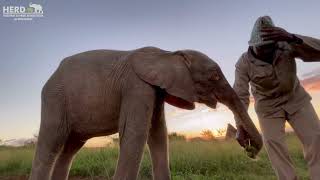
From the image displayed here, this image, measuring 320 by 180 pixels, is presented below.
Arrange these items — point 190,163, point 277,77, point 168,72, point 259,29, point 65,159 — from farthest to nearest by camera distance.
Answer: point 190,163 < point 277,77 < point 65,159 < point 259,29 < point 168,72

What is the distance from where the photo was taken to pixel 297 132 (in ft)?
21.6

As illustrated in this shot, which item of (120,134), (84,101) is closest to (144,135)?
(120,134)

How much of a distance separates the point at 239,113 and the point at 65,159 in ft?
6.98

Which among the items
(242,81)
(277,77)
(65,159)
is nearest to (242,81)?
(242,81)

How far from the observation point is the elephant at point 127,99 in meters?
5.29

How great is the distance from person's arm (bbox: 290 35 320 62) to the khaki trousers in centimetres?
62

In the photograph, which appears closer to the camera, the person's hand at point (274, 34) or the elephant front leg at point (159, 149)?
the elephant front leg at point (159, 149)

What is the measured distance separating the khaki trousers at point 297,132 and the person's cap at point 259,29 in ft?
3.34

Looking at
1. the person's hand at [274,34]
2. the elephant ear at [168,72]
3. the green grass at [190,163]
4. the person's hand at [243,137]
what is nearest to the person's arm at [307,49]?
the person's hand at [274,34]

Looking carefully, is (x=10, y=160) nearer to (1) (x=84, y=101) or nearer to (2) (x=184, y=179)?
(2) (x=184, y=179)

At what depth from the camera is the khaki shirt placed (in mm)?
6324

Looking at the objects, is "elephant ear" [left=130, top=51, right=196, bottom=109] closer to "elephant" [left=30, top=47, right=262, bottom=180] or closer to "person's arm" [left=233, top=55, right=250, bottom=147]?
"elephant" [left=30, top=47, right=262, bottom=180]

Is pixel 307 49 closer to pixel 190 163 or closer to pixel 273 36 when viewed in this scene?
pixel 273 36

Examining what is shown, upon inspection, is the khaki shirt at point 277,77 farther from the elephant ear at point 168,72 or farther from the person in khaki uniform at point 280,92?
the elephant ear at point 168,72
